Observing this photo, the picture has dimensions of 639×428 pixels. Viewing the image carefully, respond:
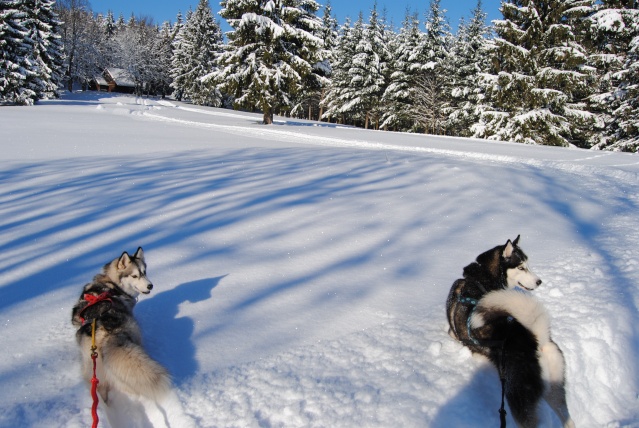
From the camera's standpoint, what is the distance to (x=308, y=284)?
4602mm

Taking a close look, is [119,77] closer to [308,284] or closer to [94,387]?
[308,284]

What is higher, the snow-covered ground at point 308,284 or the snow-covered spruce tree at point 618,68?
the snow-covered spruce tree at point 618,68

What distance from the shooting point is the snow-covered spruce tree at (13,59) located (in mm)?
31812

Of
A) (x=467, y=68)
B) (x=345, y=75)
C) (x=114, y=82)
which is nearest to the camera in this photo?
(x=467, y=68)

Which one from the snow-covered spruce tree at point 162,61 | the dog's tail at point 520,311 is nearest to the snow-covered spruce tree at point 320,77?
the dog's tail at point 520,311

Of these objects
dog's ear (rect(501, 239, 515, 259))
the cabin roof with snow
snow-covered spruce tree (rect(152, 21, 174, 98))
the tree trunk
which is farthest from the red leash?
the cabin roof with snow

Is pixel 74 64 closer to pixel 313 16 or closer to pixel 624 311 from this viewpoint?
pixel 313 16

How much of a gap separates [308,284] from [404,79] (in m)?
40.4

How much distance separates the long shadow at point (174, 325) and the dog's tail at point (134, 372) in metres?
0.25

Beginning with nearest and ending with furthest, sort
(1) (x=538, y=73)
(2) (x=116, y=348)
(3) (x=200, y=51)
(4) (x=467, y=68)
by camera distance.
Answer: (2) (x=116, y=348), (1) (x=538, y=73), (4) (x=467, y=68), (3) (x=200, y=51)

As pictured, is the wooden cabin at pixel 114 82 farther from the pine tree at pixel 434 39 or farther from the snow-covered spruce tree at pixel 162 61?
the pine tree at pixel 434 39

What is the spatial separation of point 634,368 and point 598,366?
0.40 meters

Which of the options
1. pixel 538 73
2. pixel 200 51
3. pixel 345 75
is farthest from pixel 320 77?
pixel 200 51

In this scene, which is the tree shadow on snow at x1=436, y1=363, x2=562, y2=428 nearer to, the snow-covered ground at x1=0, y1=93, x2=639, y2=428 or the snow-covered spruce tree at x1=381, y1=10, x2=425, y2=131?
the snow-covered ground at x1=0, y1=93, x2=639, y2=428
